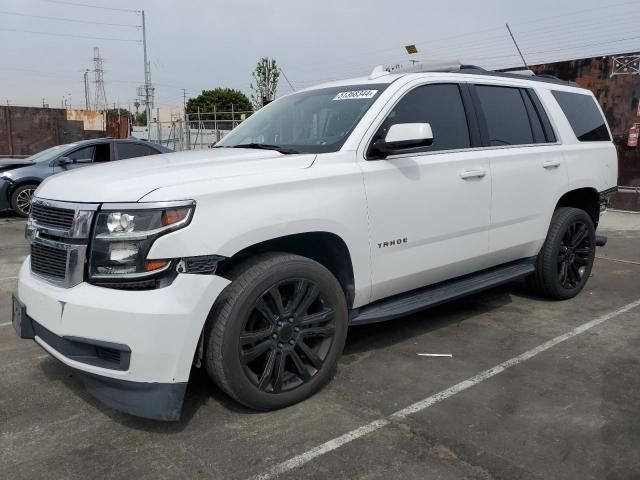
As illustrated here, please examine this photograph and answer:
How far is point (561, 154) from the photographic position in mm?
4988

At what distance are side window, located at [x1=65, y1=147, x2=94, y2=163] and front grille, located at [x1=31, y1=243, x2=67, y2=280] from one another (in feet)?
27.0

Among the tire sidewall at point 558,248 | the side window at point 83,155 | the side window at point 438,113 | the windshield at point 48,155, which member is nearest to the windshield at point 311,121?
the side window at point 438,113

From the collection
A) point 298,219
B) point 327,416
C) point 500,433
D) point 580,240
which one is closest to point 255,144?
point 298,219

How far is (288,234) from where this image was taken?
3.13m

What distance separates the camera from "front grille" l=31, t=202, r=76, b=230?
9.54 feet

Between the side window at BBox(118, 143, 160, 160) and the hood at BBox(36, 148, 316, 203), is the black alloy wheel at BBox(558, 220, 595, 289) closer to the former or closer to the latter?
the hood at BBox(36, 148, 316, 203)

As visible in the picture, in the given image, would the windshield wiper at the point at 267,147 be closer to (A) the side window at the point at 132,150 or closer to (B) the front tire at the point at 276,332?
(B) the front tire at the point at 276,332

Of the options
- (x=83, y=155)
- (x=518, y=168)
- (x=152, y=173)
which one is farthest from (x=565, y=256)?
(x=83, y=155)

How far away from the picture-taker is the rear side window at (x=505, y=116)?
4.45 m

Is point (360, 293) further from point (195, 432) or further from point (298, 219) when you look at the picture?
point (195, 432)

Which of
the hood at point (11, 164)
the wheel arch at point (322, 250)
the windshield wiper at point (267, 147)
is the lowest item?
the wheel arch at point (322, 250)

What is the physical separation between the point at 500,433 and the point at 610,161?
3712mm

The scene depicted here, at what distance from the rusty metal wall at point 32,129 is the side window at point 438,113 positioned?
23905 mm

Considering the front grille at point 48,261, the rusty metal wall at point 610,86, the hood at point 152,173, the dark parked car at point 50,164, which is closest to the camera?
the hood at point 152,173
